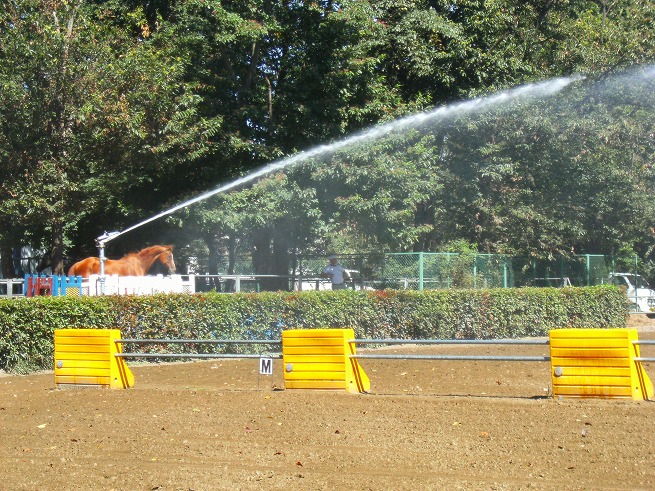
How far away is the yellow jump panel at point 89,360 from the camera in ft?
43.7

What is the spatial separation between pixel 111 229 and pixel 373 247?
8171 mm

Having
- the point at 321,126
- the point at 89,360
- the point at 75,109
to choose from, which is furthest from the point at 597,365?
the point at 321,126

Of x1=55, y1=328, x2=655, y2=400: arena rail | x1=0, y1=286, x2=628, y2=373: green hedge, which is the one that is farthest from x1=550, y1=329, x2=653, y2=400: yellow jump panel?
x1=0, y1=286, x2=628, y2=373: green hedge

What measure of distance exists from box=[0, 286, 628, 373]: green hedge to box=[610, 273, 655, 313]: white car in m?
6.24

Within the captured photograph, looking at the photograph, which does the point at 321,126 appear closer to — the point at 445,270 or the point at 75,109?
the point at 445,270

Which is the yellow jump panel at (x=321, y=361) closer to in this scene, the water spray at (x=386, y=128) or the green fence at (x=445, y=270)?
the water spray at (x=386, y=128)

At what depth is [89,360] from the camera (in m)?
13.5

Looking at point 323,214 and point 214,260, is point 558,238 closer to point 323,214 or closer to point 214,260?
point 323,214

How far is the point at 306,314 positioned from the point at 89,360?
23.5ft

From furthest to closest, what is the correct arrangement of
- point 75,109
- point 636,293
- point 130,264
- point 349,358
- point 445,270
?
point 636,293
point 445,270
point 130,264
point 75,109
point 349,358

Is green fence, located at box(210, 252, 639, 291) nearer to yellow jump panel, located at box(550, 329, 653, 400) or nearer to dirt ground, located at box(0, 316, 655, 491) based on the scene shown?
dirt ground, located at box(0, 316, 655, 491)

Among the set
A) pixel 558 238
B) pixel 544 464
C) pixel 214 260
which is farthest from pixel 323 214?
pixel 544 464

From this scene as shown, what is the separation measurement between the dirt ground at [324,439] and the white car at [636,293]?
21336mm

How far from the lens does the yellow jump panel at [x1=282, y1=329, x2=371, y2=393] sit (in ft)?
39.9
